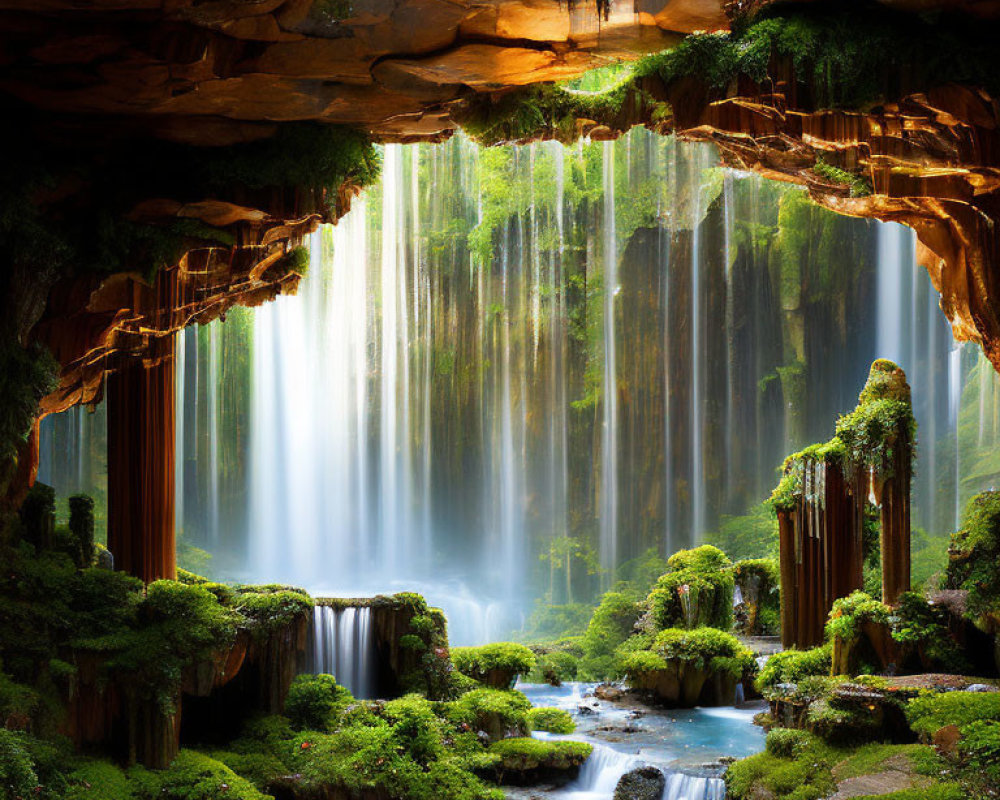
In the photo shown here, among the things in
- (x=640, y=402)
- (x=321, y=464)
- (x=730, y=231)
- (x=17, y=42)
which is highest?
(x=730, y=231)

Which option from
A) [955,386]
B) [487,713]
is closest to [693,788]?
[487,713]

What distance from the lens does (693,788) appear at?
10.3 metres

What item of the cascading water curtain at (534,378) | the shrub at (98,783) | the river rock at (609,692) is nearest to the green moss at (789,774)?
the river rock at (609,692)

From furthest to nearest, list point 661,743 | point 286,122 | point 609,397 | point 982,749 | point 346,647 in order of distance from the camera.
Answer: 1. point 609,397
2. point 346,647
3. point 661,743
4. point 286,122
5. point 982,749

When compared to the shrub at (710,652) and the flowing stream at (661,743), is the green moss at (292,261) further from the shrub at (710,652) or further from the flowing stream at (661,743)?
the shrub at (710,652)

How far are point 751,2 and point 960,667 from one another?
8209 mm

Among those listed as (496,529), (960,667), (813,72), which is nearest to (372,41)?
(813,72)

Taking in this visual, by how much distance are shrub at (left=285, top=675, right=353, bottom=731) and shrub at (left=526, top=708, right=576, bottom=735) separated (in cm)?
281

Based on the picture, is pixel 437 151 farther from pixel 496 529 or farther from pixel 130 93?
pixel 130 93

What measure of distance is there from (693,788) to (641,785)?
0.61m

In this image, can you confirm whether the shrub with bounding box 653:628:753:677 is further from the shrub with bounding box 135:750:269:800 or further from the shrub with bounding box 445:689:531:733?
the shrub with bounding box 135:750:269:800

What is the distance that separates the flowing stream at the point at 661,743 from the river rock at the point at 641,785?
0.10 m

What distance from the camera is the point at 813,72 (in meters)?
9.12

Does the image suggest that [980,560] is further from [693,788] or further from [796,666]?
[693,788]
